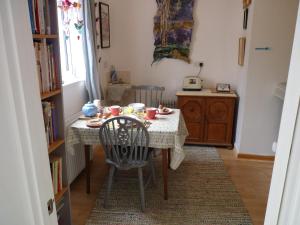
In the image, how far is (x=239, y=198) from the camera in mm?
2389

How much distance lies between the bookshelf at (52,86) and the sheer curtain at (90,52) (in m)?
1.32

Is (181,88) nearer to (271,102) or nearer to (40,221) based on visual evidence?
(271,102)

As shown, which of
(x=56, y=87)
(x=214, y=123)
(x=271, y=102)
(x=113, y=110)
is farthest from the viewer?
(x=214, y=123)

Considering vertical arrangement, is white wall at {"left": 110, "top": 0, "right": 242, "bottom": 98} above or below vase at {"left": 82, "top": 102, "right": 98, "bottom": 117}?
above

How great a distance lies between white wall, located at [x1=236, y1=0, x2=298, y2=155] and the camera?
9.05ft

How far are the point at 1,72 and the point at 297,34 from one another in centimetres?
85

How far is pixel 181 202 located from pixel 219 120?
154 centimetres

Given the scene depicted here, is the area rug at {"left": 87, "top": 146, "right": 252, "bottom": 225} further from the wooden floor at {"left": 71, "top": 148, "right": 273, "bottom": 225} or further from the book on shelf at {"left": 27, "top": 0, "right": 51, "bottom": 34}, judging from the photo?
the book on shelf at {"left": 27, "top": 0, "right": 51, "bottom": 34}

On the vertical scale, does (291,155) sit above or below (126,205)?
above

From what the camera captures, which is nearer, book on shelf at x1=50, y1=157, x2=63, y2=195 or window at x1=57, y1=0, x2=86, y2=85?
book on shelf at x1=50, y1=157, x2=63, y2=195

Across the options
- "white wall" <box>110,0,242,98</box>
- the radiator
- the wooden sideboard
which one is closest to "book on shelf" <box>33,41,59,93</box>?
the radiator

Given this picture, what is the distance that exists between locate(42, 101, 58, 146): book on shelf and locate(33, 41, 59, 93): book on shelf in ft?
0.32

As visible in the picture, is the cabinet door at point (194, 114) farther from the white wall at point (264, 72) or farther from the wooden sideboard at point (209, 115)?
the white wall at point (264, 72)

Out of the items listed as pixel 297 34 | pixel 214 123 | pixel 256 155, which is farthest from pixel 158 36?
pixel 297 34
